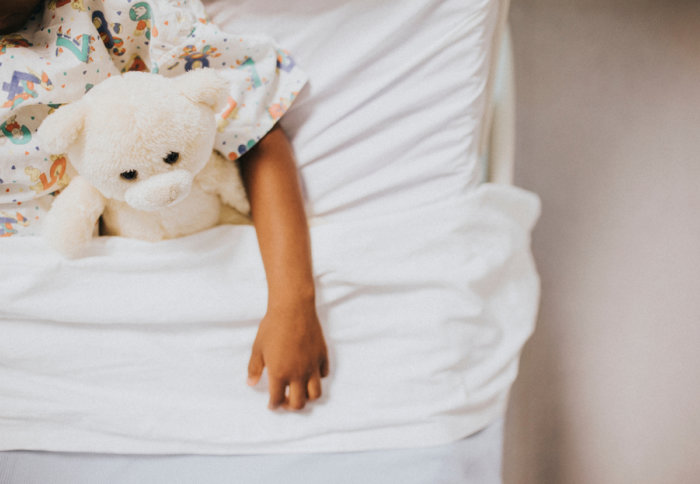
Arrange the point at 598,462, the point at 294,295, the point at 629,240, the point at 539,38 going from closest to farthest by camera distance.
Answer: the point at 294,295 → the point at 598,462 → the point at 629,240 → the point at 539,38

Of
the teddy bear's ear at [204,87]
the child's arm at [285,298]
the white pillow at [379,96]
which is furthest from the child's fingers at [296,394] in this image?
the teddy bear's ear at [204,87]

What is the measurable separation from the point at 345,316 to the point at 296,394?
114 mm

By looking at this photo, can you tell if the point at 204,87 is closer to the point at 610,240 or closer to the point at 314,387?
the point at 314,387

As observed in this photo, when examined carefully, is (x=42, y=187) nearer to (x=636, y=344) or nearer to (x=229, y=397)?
(x=229, y=397)

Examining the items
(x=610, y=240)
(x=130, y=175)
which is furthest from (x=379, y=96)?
(x=610, y=240)

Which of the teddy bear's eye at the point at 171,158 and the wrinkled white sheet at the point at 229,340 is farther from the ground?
the teddy bear's eye at the point at 171,158

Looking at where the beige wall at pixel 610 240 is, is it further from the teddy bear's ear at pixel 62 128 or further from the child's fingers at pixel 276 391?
the teddy bear's ear at pixel 62 128

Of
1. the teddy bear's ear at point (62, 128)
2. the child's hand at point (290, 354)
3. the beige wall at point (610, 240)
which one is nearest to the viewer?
the teddy bear's ear at point (62, 128)

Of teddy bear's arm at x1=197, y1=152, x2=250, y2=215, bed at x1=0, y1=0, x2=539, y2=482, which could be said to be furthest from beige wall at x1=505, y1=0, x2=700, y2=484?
teddy bear's arm at x1=197, y1=152, x2=250, y2=215

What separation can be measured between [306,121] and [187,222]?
214 mm

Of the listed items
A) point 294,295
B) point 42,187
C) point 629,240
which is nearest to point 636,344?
point 629,240

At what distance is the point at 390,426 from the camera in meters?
0.66

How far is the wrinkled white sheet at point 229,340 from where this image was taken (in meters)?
0.66

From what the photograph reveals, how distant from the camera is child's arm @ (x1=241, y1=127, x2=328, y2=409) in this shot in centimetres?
64
